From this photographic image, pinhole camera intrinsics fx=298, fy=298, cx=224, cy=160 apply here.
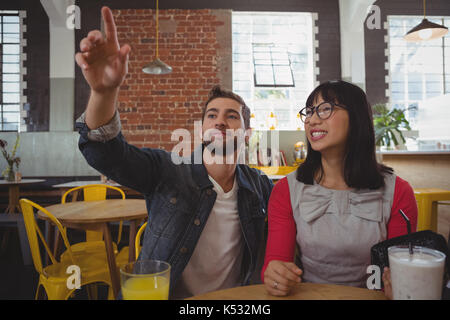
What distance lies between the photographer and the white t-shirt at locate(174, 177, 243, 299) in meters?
1.25

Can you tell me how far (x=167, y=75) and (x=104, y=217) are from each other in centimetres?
374

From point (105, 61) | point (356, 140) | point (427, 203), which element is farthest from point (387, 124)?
point (105, 61)

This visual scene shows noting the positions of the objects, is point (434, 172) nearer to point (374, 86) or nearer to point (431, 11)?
point (374, 86)

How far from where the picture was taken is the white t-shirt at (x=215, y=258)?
1.25 metres

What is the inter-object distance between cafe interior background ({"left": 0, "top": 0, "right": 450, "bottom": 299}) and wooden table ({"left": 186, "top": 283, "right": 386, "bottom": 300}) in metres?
4.18

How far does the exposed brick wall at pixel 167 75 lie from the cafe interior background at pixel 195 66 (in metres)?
0.02

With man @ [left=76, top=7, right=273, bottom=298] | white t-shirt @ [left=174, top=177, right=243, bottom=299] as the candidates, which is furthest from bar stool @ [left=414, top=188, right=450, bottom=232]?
white t-shirt @ [left=174, top=177, right=243, bottom=299]

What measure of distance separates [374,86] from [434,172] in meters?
2.78

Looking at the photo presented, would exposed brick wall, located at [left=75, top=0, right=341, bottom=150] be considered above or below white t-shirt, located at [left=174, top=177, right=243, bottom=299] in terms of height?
above

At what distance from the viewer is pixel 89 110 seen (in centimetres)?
92

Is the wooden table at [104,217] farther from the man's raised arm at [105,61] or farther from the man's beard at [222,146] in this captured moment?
the man's raised arm at [105,61]

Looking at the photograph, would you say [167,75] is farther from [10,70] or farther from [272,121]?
[10,70]

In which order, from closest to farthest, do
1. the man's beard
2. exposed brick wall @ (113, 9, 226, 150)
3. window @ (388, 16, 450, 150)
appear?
the man's beard < exposed brick wall @ (113, 9, 226, 150) < window @ (388, 16, 450, 150)

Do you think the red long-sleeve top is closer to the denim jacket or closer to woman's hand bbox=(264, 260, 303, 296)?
the denim jacket
